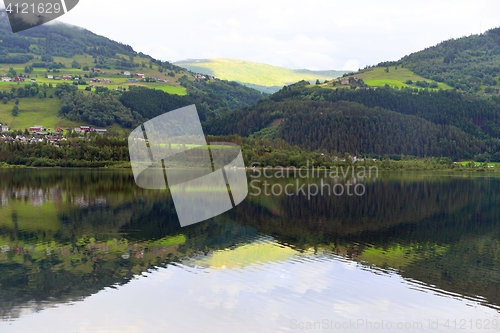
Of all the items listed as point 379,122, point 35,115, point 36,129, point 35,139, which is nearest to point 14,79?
point 35,115

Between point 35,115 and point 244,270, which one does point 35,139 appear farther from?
point 244,270

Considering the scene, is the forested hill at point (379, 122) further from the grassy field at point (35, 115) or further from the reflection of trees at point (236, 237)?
the reflection of trees at point (236, 237)

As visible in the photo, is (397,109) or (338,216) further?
(397,109)

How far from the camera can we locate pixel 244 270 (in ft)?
86.7

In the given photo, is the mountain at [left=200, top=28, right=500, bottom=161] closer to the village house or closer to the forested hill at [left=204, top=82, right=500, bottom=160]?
the forested hill at [left=204, top=82, right=500, bottom=160]

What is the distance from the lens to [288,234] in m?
37.2

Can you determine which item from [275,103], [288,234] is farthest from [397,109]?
[288,234]

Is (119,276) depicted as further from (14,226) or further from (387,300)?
(14,226)

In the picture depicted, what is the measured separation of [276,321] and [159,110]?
16791cm

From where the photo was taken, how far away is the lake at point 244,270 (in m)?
19.8

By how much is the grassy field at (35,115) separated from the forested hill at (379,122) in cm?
4545

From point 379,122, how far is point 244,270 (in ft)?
432

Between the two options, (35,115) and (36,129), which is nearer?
(36,129)

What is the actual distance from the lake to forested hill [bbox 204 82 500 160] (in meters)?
98.4
